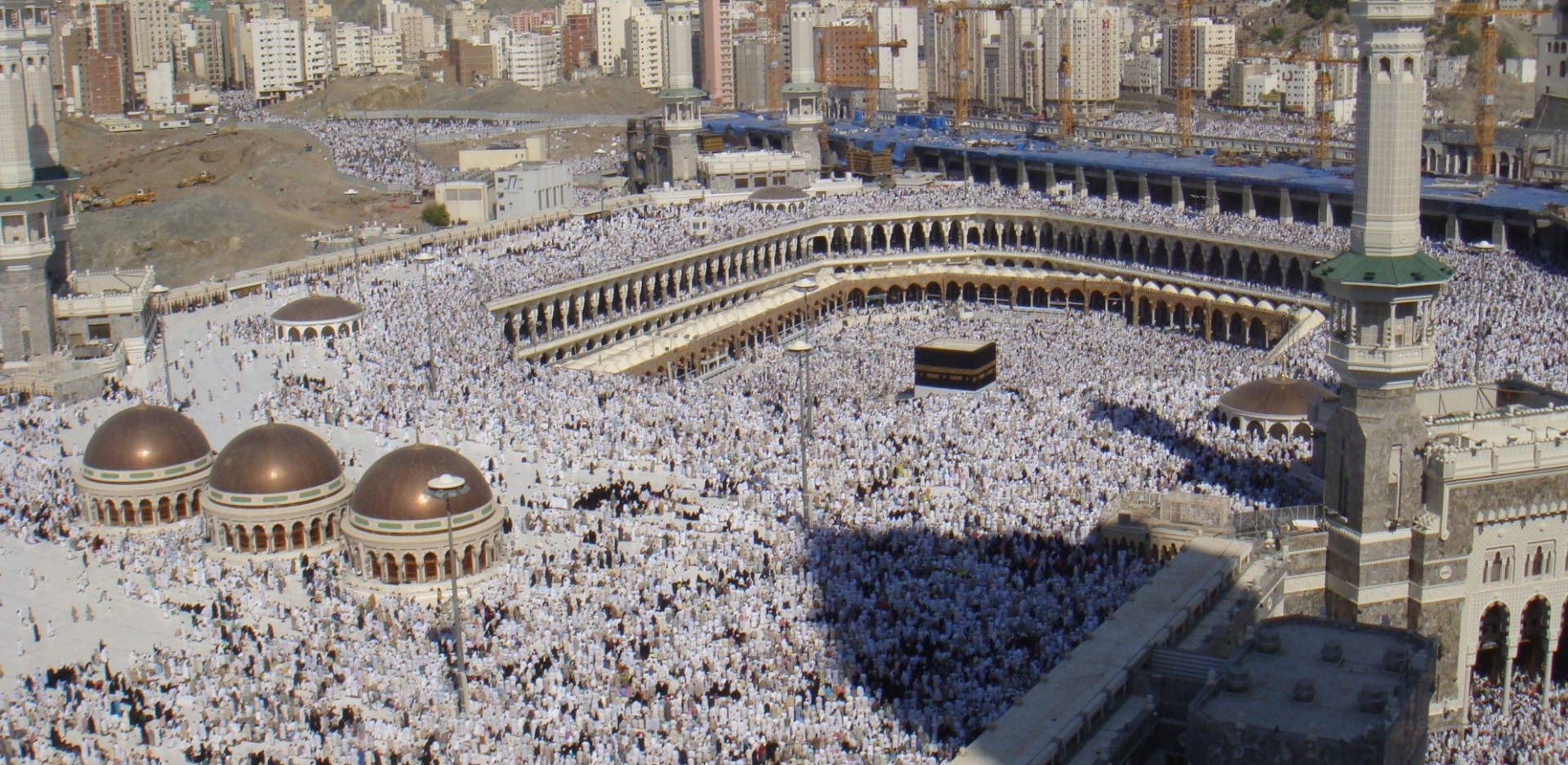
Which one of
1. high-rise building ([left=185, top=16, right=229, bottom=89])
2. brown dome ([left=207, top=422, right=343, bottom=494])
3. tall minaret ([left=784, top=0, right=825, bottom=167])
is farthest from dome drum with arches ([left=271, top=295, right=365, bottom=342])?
high-rise building ([left=185, top=16, right=229, bottom=89])

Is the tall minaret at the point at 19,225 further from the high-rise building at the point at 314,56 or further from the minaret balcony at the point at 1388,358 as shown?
the high-rise building at the point at 314,56

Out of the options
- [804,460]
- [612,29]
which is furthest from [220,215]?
[612,29]

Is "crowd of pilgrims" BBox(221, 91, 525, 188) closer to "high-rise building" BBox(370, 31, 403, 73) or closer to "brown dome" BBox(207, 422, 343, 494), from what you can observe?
"high-rise building" BBox(370, 31, 403, 73)

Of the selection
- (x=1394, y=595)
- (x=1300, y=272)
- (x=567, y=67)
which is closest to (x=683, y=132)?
(x=1300, y=272)

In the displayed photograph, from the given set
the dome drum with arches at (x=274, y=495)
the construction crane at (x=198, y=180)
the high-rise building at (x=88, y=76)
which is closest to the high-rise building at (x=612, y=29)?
the high-rise building at (x=88, y=76)

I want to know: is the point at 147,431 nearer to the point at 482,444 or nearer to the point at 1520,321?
the point at 482,444
